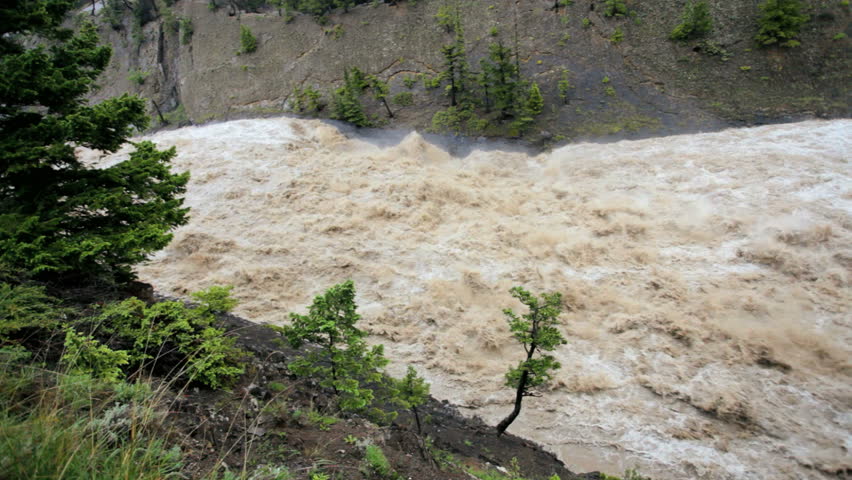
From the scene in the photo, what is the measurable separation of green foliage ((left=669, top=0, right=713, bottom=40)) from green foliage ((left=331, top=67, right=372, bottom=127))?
1814cm

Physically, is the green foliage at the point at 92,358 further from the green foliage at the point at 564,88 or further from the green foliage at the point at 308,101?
the green foliage at the point at 308,101

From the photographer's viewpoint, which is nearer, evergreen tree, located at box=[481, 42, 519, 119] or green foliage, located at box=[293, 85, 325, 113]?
evergreen tree, located at box=[481, 42, 519, 119]

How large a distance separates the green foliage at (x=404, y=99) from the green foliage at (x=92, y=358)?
2444cm

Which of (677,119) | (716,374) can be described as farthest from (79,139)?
(677,119)

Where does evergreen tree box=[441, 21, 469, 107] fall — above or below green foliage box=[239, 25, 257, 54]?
below

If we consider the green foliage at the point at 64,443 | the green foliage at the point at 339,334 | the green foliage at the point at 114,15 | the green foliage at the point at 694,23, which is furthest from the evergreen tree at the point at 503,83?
the green foliage at the point at 114,15

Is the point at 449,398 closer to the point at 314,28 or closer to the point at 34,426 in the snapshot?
the point at 34,426

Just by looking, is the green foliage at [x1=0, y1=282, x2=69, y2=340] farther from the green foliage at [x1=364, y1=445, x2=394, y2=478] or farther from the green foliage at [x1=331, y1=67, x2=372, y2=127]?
the green foliage at [x1=331, y1=67, x2=372, y2=127]

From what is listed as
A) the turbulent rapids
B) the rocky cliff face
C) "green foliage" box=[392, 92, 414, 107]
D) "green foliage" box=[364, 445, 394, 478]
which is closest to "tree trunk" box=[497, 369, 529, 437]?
the turbulent rapids

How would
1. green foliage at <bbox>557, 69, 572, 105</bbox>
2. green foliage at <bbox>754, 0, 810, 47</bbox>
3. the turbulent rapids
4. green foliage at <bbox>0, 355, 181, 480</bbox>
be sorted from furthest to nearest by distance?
green foliage at <bbox>557, 69, 572, 105</bbox> → green foliage at <bbox>754, 0, 810, 47</bbox> → the turbulent rapids → green foliage at <bbox>0, 355, 181, 480</bbox>

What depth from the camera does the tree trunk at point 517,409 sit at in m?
9.60

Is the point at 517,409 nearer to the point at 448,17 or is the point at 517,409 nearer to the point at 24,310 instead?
the point at 24,310

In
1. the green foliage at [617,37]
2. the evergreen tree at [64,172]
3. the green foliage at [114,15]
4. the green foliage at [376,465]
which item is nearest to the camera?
the green foliage at [376,465]

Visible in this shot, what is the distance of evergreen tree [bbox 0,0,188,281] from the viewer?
7.18 metres
